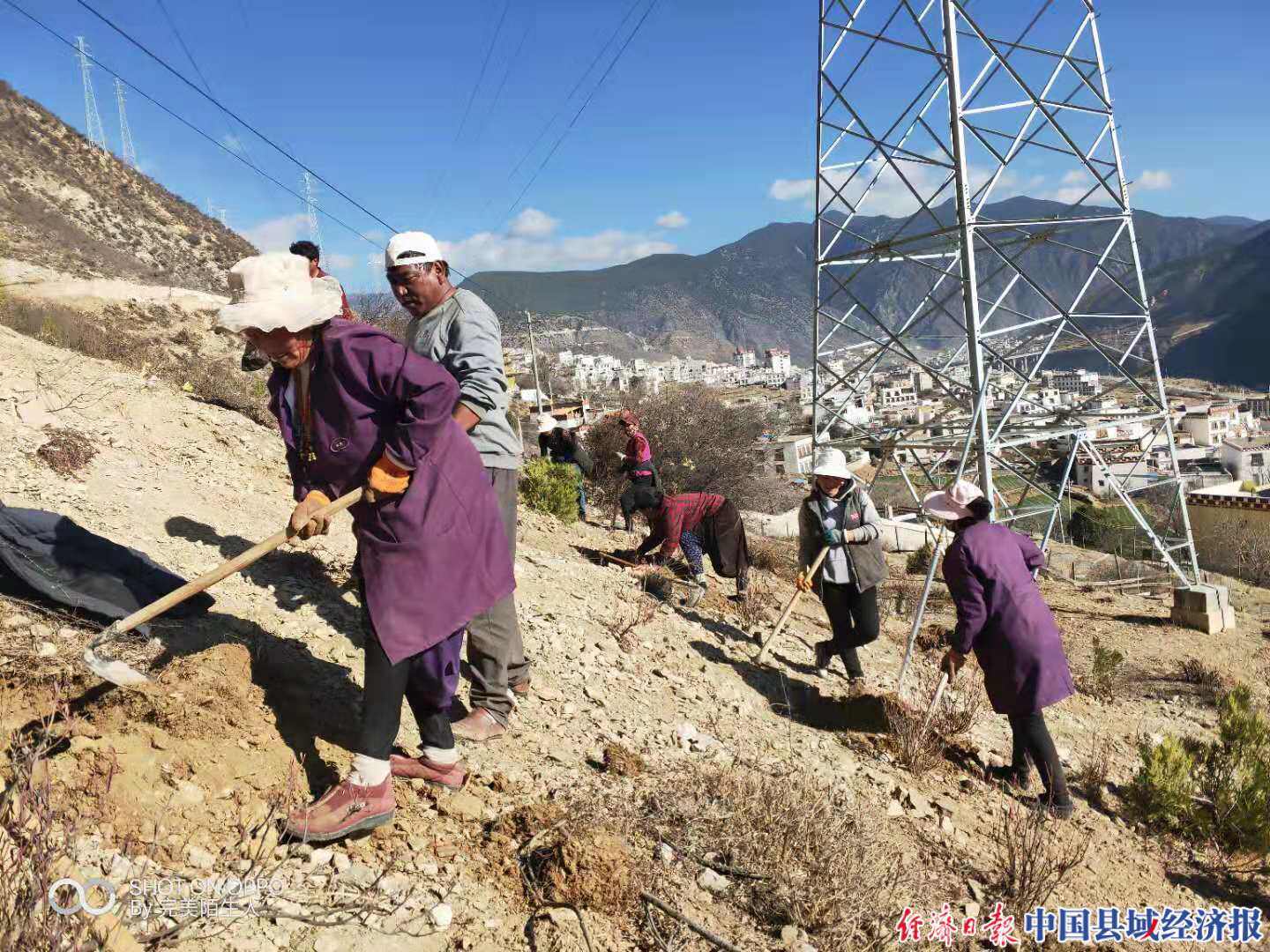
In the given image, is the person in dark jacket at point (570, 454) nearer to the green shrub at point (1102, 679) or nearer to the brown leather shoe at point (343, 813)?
the green shrub at point (1102, 679)

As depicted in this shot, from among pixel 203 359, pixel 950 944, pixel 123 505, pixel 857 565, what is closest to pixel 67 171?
pixel 203 359

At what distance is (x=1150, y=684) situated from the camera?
686 centimetres

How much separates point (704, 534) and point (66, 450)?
4141 millimetres

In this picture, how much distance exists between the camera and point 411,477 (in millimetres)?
2188

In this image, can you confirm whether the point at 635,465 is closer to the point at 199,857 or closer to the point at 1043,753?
the point at 1043,753

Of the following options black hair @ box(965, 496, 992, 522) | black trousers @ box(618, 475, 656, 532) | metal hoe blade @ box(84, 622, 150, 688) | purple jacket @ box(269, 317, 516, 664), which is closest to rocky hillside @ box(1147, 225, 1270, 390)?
black trousers @ box(618, 475, 656, 532)

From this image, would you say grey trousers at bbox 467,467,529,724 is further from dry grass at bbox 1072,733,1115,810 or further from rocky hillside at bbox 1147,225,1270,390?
rocky hillside at bbox 1147,225,1270,390

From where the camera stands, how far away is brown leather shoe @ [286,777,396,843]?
2117mm

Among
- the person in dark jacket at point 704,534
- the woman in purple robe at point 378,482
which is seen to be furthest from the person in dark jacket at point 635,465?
the woman in purple robe at point 378,482

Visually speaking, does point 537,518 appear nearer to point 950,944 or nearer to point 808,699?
point 808,699

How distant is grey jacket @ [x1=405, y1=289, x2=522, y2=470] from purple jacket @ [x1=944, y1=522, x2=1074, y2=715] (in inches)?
80.9

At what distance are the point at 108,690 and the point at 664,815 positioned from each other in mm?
1736

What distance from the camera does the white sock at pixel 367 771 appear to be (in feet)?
7.27

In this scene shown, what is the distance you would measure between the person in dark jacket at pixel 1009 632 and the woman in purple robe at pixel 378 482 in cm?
224
